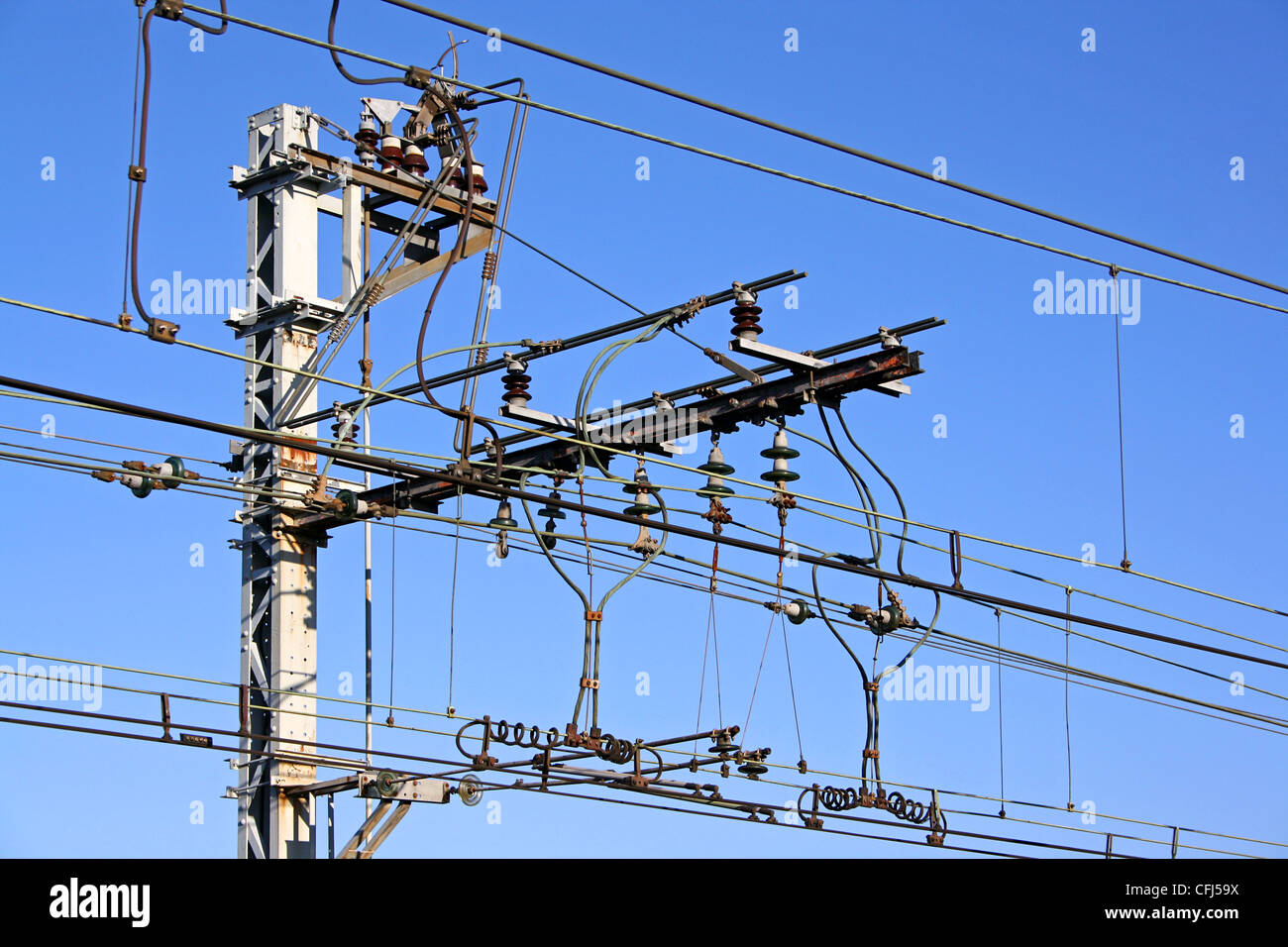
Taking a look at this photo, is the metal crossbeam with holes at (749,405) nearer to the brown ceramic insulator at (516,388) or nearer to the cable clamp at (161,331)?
the brown ceramic insulator at (516,388)

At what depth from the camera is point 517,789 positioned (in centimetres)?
1512

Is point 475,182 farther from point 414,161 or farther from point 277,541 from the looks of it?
point 277,541

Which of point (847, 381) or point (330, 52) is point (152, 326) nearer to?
point (330, 52)

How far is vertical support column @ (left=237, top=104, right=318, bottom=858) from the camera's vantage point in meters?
15.8

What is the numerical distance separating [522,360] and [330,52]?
4461 millimetres

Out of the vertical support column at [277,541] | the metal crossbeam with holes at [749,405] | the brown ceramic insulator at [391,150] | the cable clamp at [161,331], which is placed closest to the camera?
the cable clamp at [161,331]

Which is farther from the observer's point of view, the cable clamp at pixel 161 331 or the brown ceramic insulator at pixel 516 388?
the brown ceramic insulator at pixel 516 388

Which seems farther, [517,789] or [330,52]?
[517,789]

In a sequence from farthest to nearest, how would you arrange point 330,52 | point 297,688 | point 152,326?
point 297,688, point 330,52, point 152,326

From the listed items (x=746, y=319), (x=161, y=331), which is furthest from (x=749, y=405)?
(x=161, y=331)

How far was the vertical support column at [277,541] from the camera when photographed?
15.8 m

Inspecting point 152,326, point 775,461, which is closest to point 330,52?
point 152,326

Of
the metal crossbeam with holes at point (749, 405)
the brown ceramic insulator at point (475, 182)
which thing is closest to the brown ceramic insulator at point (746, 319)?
the metal crossbeam with holes at point (749, 405)
